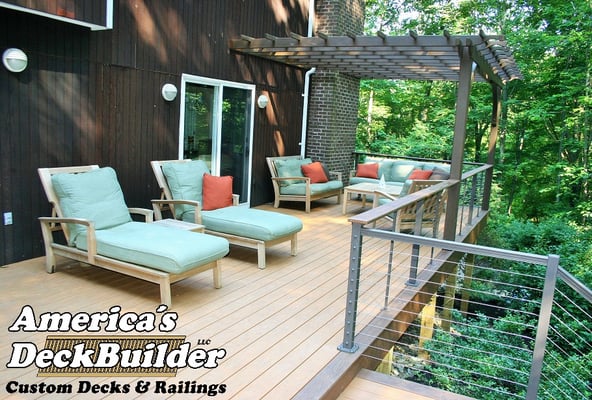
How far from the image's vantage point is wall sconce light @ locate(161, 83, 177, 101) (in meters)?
6.04

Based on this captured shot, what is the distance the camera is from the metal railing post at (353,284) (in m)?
3.12

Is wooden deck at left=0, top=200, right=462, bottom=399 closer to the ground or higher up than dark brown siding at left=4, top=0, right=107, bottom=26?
closer to the ground

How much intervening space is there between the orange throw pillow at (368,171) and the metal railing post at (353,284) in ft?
21.8

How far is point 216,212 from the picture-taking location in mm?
5477

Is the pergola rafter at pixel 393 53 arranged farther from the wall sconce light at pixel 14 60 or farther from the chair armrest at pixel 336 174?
the wall sconce light at pixel 14 60

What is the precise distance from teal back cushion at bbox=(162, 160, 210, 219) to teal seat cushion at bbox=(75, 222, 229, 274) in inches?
41.3

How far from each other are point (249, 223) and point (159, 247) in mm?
1350

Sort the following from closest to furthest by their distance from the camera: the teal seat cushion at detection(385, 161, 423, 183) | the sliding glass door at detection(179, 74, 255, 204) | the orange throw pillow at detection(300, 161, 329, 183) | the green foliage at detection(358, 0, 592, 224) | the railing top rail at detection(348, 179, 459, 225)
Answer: the railing top rail at detection(348, 179, 459, 225) → the sliding glass door at detection(179, 74, 255, 204) → the orange throw pillow at detection(300, 161, 329, 183) → the teal seat cushion at detection(385, 161, 423, 183) → the green foliage at detection(358, 0, 592, 224)

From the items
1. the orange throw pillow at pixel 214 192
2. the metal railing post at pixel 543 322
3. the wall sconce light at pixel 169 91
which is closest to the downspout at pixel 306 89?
the wall sconce light at pixel 169 91

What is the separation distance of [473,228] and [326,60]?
3638 millimetres

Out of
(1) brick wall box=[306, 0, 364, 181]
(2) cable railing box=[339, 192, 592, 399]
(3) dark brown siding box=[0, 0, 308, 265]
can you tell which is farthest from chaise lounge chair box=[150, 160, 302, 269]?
(1) brick wall box=[306, 0, 364, 181]

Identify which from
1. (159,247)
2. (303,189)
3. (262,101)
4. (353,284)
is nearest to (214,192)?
(159,247)

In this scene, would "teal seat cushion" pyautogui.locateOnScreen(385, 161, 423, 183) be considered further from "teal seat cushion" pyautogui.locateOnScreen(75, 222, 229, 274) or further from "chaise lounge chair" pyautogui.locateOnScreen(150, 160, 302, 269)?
"teal seat cushion" pyautogui.locateOnScreen(75, 222, 229, 274)

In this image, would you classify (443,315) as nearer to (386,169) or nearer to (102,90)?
(386,169)
